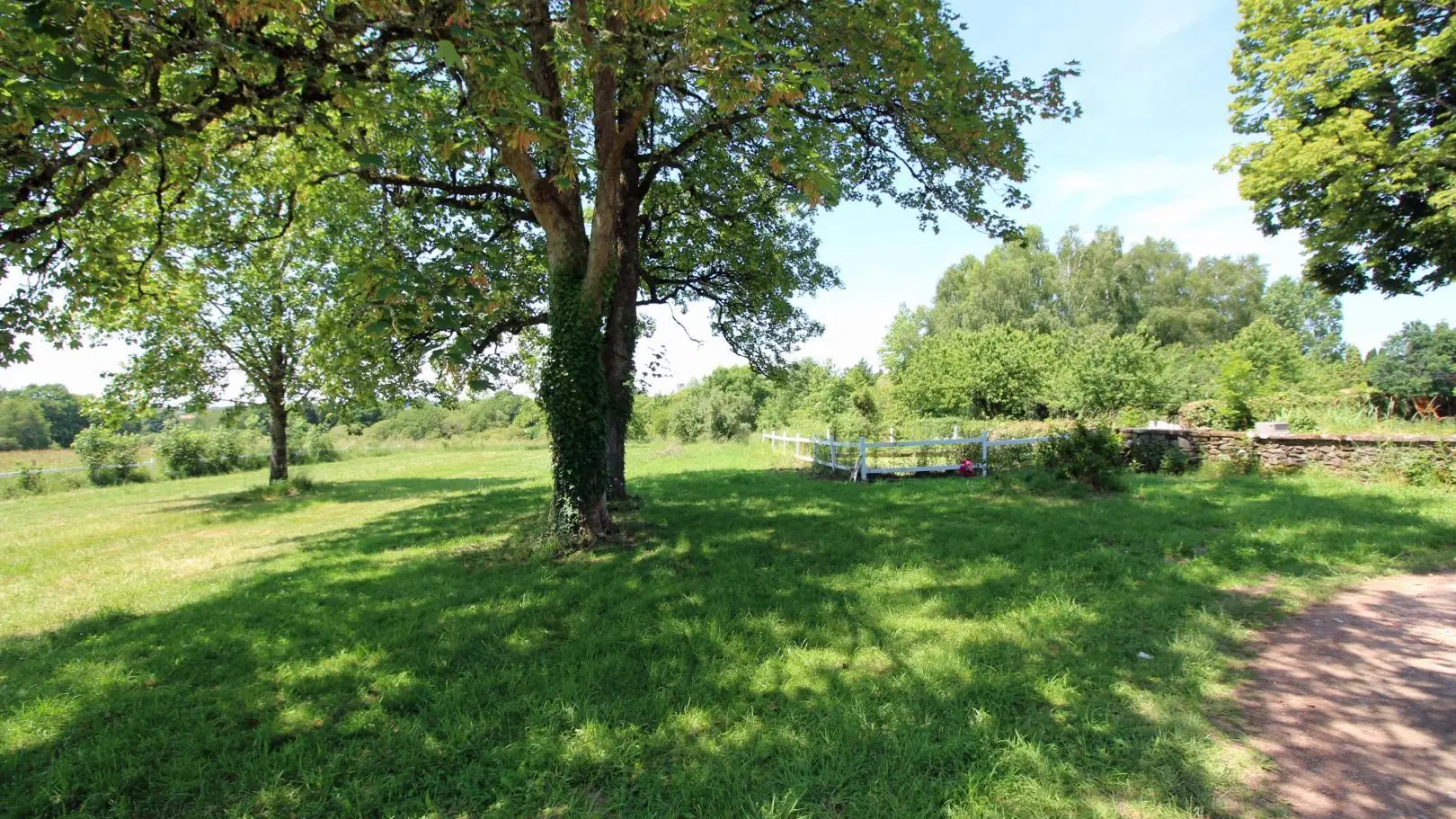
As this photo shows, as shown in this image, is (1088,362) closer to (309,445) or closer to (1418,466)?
(1418,466)

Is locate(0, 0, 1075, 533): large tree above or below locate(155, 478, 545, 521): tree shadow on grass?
above

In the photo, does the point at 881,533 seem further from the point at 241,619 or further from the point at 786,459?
the point at 786,459

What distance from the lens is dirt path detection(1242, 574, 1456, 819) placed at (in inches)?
106

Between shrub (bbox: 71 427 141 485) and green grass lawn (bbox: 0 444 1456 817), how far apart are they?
20.9m

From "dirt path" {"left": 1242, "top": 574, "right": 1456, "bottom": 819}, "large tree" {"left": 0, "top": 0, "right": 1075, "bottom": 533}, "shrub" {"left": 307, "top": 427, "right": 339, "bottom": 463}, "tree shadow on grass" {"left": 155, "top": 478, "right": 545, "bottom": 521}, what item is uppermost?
"large tree" {"left": 0, "top": 0, "right": 1075, "bottom": 533}

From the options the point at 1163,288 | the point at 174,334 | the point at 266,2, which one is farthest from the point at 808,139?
the point at 1163,288

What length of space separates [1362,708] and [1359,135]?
20027 mm

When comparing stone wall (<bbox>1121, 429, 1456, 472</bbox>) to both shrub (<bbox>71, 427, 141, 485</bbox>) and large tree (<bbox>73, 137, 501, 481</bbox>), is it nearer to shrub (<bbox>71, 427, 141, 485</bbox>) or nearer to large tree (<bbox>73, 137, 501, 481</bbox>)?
large tree (<bbox>73, 137, 501, 481</bbox>)

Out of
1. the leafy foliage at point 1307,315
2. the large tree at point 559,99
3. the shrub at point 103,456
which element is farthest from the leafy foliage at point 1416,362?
the shrub at point 103,456

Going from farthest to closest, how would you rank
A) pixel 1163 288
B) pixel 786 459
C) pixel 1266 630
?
pixel 1163 288
pixel 786 459
pixel 1266 630

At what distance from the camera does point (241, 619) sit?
5.51m

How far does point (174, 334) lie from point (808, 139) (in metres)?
18.1

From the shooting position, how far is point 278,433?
1766cm

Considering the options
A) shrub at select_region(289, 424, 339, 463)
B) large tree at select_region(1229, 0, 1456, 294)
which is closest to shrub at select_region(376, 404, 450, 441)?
shrub at select_region(289, 424, 339, 463)
